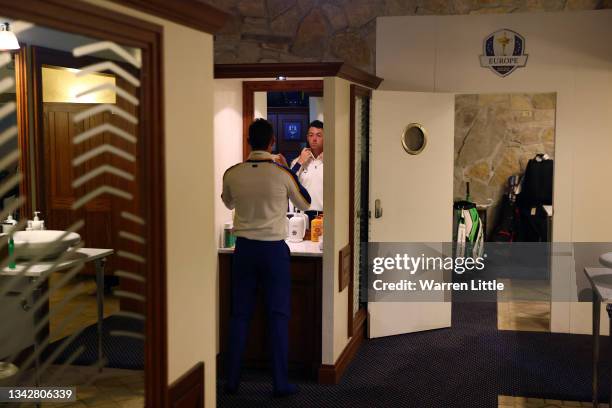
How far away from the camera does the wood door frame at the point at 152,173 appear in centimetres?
196

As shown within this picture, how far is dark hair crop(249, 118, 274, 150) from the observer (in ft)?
13.1

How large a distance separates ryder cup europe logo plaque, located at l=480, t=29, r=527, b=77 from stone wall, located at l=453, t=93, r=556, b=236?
87.6 inches

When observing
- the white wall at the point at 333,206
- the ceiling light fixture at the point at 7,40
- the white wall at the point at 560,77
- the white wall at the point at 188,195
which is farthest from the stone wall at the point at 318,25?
the white wall at the point at 188,195

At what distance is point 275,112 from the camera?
500 centimetres

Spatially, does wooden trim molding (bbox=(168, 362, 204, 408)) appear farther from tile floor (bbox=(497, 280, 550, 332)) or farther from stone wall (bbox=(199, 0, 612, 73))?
tile floor (bbox=(497, 280, 550, 332))

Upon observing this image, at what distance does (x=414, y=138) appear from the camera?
5520 millimetres

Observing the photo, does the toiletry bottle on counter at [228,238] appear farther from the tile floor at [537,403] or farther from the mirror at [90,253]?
the tile floor at [537,403]

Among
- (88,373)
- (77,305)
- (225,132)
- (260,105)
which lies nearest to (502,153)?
(260,105)

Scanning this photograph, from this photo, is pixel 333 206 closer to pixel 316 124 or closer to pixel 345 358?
pixel 316 124

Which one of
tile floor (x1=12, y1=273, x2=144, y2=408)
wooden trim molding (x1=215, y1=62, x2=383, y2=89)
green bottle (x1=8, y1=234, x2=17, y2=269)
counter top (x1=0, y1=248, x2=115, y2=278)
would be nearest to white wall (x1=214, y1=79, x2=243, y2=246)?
wooden trim molding (x1=215, y1=62, x2=383, y2=89)

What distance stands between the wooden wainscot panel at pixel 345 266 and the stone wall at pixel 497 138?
11.1ft

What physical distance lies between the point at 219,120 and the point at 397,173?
→ 4.98 feet

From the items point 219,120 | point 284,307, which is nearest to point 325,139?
point 219,120

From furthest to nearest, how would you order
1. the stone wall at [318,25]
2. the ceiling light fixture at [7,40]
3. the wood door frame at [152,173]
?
1. the stone wall at [318,25]
2. the ceiling light fixture at [7,40]
3. the wood door frame at [152,173]
